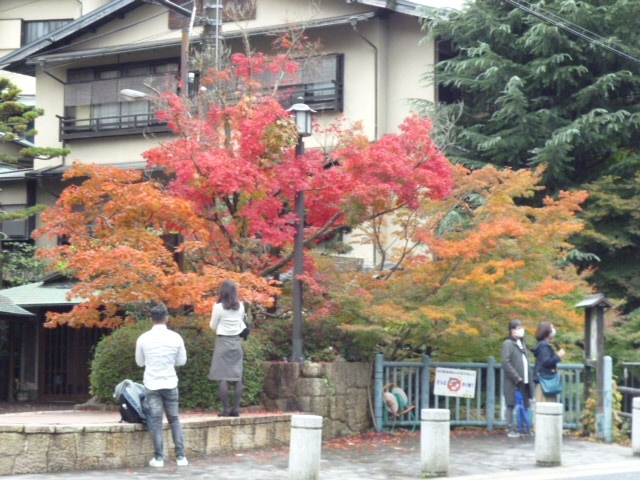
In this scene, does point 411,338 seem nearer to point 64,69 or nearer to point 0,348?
point 0,348

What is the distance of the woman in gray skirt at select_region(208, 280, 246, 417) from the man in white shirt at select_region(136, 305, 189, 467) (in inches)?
47.4

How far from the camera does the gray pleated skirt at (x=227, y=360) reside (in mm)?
13867

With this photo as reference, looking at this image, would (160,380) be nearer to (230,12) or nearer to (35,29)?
(230,12)

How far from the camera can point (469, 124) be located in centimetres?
2572

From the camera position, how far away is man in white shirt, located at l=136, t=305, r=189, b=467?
12477 millimetres

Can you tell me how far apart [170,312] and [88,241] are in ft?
6.25

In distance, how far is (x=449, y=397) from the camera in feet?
57.4

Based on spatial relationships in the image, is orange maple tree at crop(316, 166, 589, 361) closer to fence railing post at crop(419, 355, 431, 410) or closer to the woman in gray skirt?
fence railing post at crop(419, 355, 431, 410)

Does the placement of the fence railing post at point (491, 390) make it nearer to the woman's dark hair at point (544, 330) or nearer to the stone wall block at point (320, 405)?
the woman's dark hair at point (544, 330)

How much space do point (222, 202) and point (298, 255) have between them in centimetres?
188

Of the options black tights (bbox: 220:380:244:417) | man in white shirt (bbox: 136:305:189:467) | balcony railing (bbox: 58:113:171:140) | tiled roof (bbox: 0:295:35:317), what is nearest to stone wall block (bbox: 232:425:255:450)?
black tights (bbox: 220:380:244:417)

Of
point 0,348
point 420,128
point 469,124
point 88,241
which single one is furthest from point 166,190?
point 0,348

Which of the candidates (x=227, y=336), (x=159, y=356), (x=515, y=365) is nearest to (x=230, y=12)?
(x=515, y=365)

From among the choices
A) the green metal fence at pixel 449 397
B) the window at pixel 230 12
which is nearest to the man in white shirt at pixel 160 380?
the green metal fence at pixel 449 397
